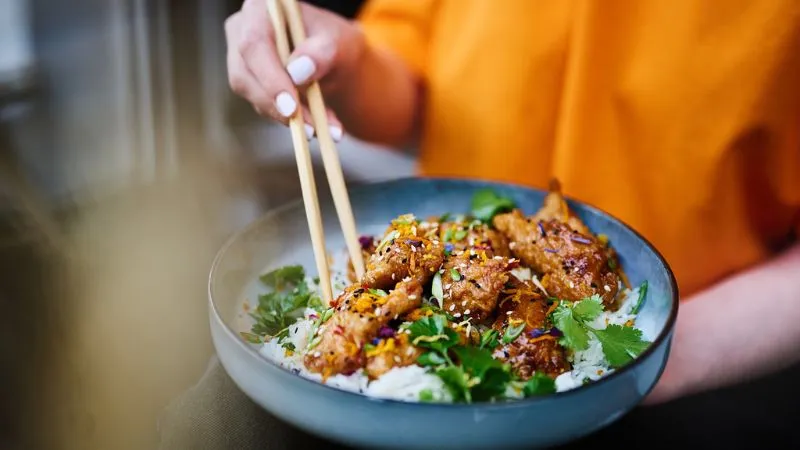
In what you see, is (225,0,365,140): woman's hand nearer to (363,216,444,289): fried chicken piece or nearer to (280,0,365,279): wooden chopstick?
(280,0,365,279): wooden chopstick

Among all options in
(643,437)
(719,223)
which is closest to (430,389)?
(643,437)

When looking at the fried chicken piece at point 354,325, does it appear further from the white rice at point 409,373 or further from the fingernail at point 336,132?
the fingernail at point 336,132

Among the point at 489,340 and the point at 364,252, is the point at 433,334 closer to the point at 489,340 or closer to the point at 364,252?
the point at 489,340

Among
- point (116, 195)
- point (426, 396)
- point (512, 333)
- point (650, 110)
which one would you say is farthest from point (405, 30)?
point (426, 396)

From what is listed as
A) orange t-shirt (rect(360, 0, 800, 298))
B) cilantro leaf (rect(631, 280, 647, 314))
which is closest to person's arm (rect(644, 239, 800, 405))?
orange t-shirt (rect(360, 0, 800, 298))

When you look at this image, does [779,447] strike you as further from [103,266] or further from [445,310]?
[103,266]
